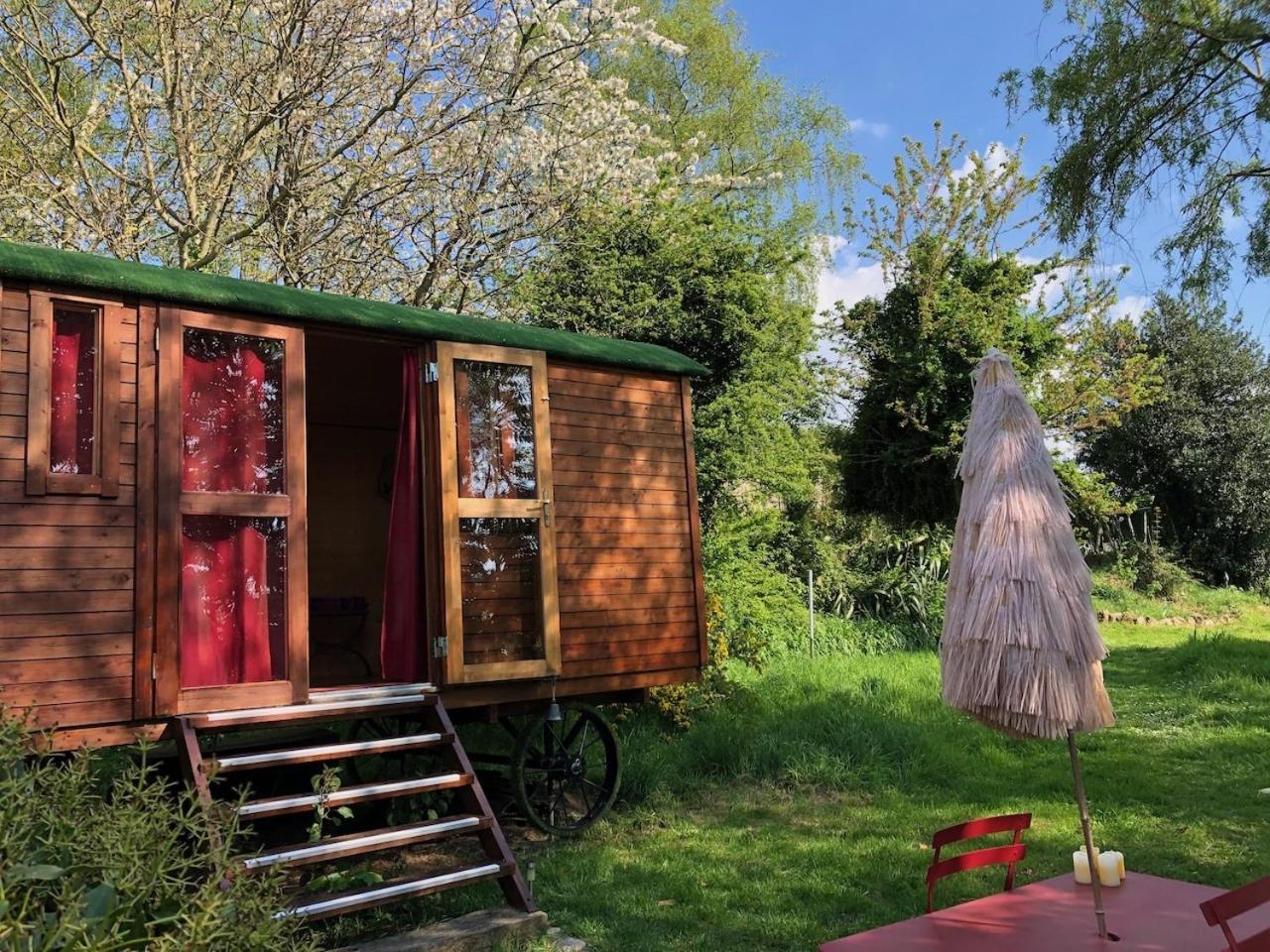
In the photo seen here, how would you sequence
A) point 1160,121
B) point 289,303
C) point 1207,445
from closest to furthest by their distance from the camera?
point 289,303
point 1160,121
point 1207,445

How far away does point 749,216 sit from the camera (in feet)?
40.7

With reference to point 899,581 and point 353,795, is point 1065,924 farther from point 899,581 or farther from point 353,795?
point 899,581

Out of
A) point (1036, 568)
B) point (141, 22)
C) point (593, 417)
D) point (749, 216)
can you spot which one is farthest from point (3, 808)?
point (749, 216)

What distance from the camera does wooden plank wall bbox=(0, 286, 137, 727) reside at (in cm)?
390

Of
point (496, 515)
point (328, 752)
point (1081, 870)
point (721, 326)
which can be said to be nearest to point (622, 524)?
point (496, 515)

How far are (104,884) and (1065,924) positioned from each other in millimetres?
2659

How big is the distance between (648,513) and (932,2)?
20.7 feet

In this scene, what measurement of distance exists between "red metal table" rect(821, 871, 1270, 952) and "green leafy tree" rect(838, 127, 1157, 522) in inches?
399

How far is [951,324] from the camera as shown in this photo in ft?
43.1

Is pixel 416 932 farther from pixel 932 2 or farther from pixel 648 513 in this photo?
pixel 932 2

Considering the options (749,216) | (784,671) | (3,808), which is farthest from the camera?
(749,216)

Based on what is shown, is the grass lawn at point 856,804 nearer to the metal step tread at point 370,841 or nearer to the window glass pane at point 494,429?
the metal step tread at point 370,841

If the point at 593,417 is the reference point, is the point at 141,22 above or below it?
above

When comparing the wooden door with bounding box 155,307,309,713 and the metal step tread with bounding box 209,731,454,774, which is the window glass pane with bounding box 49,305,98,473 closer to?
the wooden door with bounding box 155,307,309,713
